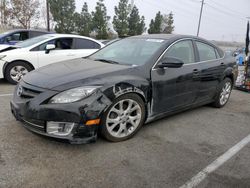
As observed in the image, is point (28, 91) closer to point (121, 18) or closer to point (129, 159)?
point (129, 159)

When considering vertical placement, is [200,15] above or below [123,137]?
above

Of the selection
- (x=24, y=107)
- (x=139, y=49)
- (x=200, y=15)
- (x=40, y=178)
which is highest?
(x=200, y=15)

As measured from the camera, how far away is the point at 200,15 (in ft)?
146

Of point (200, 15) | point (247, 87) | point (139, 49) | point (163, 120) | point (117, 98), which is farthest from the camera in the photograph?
point (200, 15)

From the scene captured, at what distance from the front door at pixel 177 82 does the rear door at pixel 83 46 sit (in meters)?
3.66

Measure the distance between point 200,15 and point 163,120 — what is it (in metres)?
46.2

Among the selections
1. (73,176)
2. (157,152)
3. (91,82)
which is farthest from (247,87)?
(73,176)

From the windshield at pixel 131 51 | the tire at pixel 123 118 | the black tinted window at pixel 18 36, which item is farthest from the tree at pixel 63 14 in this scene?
the tire at pixel 123 118

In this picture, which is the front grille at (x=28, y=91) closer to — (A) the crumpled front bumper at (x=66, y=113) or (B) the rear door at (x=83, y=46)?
(A) the crumpled front bumper at (x=66, y=113)

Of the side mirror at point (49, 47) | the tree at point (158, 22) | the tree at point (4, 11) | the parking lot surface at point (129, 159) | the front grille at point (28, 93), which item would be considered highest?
the tree at point (158, 22)

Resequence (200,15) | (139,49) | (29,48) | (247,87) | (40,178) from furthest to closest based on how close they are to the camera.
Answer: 1. (200,15)
2. (247,87)
3. (29,48)
4. (139,49)
5. (40,178)

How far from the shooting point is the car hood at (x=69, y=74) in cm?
265

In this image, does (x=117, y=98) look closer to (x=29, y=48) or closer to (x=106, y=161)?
(x=106, y=161)

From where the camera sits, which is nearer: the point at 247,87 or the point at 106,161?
the point at 106,161
